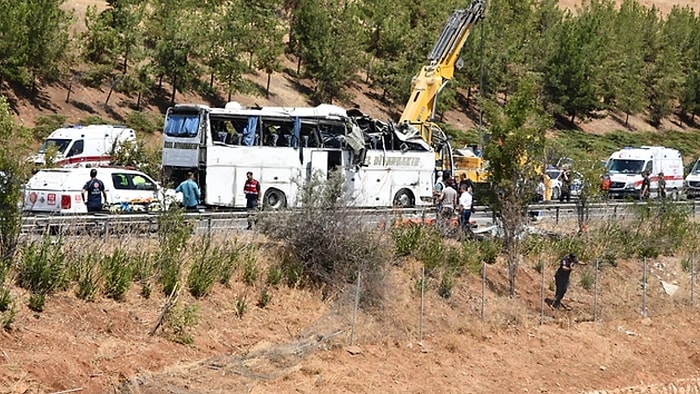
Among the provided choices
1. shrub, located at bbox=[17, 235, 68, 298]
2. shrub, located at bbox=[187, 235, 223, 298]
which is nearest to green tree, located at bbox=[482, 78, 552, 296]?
shrub, located at bbox=[187, 235, 223, 298]

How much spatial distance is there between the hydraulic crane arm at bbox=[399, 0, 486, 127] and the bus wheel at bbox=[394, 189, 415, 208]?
5859 mm

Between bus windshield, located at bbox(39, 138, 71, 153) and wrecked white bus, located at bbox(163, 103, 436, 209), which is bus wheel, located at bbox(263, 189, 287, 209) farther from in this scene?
bus windshield, located at bbox(39, 138, 71, 153)

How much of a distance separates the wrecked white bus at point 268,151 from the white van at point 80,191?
2.15 m

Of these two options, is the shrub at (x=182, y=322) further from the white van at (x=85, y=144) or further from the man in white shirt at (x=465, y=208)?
the white van at (x=85, y=144)

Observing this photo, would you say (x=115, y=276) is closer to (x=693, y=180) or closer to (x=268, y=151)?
(x=268, y=151)

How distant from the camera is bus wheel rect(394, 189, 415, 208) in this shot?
31594 millimetres

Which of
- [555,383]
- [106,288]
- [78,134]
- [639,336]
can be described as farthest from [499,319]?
[78,134]

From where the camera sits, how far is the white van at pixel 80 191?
2417 centimetres

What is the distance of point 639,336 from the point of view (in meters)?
26.0

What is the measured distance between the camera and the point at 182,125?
29.4 meters

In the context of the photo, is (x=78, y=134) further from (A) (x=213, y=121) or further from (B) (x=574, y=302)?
(B) (x=574, y=302)

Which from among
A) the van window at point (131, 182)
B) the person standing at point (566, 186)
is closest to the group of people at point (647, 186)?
the person standing at point (566, 186)

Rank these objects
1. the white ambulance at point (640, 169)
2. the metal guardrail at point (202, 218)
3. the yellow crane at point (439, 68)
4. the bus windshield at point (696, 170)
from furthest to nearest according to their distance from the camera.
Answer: the bus windshield at point (696, 170), the white ambulance at point (640, 169), the yellow crane at point (439, 68), the metal guardrail at point (202, 218)

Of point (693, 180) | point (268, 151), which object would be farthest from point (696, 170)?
point (268, 151)
